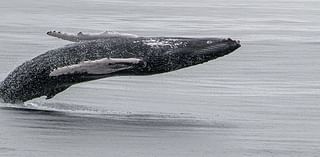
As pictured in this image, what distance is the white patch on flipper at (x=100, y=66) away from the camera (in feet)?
47.8

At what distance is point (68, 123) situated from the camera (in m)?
14.2

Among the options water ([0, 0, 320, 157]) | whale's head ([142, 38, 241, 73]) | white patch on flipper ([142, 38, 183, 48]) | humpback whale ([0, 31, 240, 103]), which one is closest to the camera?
water ([0, 0, 320, 157])

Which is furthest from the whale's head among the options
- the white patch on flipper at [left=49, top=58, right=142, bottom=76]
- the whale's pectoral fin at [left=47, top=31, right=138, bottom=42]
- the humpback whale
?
the whale's pectoral fin at [left=47, top=31, right=138, bottom=42]

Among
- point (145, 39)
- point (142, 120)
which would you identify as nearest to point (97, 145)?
point (142, 120)

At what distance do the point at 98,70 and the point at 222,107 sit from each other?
2.23m

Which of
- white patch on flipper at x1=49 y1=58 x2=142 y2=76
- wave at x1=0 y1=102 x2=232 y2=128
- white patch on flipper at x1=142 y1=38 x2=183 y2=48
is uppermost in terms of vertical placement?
white patch on flipper at x1=142 y1=38 x2=183 y2=48

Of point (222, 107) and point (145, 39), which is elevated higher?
point (145, 39)

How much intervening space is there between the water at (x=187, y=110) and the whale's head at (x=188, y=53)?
727mm

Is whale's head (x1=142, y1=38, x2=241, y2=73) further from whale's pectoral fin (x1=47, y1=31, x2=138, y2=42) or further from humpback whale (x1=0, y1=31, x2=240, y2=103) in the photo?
whale's pectoral fin (x1=47, y1=31, x2=138, y2=42)

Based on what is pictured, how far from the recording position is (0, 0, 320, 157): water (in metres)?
12.4

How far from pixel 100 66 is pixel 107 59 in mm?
137

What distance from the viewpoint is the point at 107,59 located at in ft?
47.8

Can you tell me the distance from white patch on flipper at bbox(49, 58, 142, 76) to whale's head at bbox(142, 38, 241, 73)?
0.40 meters

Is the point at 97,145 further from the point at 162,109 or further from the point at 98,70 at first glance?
the point at 162,109
